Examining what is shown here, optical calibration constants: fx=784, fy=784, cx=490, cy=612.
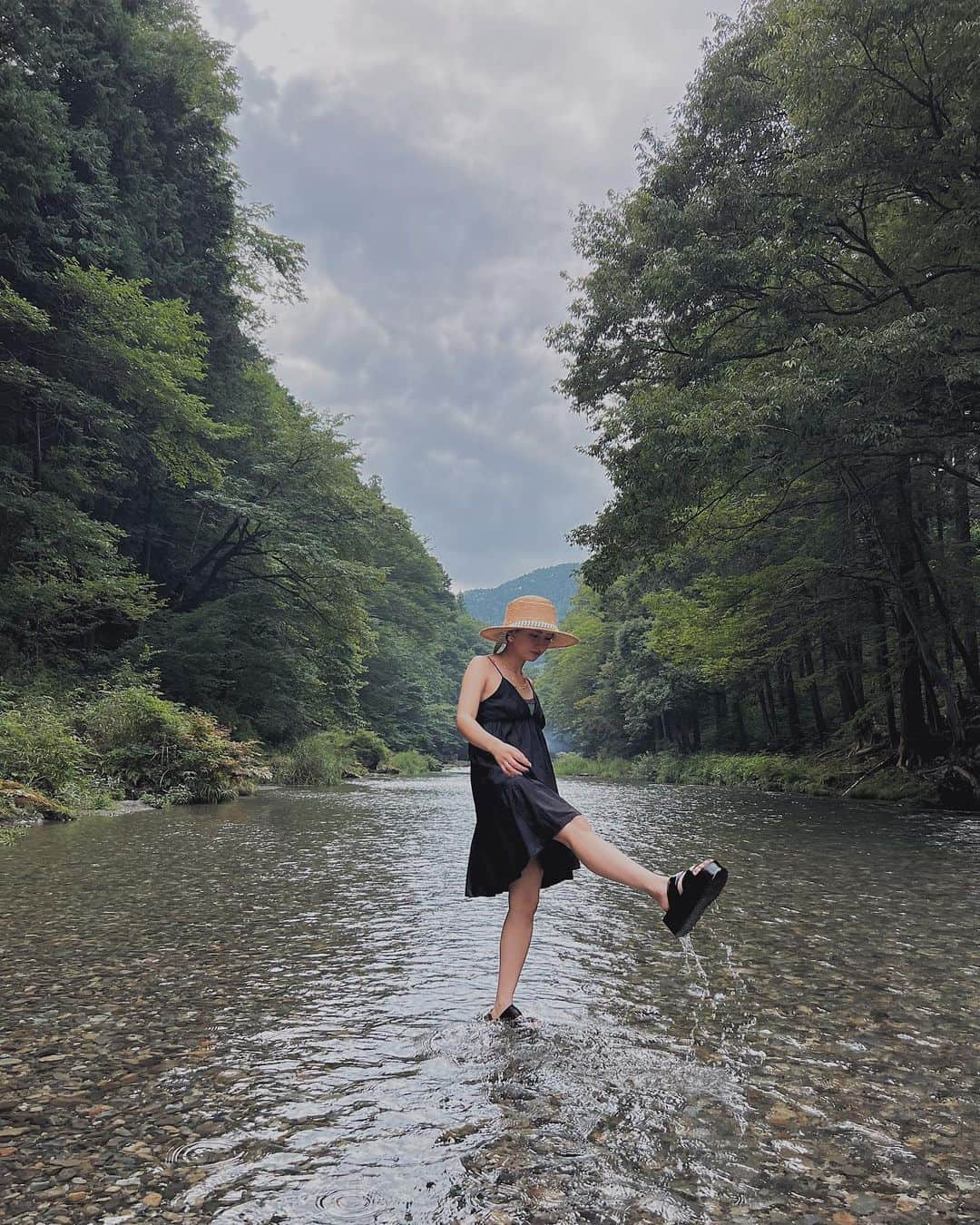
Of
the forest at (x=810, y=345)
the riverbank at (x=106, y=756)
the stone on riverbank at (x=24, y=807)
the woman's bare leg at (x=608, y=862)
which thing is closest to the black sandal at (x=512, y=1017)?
the woman's bare leg at (x=608, y=862)

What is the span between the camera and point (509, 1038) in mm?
3150

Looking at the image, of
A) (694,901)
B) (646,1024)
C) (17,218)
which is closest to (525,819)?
(694,901)

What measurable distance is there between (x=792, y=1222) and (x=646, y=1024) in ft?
4.79

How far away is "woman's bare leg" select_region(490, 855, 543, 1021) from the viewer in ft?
10.9

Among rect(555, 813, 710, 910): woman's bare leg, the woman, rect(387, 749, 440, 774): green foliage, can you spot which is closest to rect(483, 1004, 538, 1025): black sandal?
the woman

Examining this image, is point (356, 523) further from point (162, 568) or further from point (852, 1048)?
point (852, 1048)

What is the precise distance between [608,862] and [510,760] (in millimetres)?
552

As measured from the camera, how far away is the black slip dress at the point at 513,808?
10.6 ft

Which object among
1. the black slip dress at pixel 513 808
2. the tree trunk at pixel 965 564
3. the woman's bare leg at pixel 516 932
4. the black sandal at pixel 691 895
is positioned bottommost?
the woman's bare leg at pixel 516 932

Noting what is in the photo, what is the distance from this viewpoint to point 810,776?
74.6ft

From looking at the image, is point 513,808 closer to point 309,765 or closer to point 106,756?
point 106,756

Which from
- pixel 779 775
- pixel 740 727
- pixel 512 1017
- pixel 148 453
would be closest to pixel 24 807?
pixel 512 1017

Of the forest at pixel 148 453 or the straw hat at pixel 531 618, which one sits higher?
the forest at pixel 148 453

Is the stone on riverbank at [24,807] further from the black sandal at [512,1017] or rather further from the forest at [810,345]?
the forest at [810,345]
